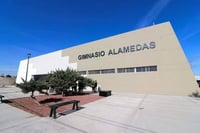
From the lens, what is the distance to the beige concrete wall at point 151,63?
12875mm

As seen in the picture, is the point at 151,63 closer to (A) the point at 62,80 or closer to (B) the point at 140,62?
(B) the point at 140,62

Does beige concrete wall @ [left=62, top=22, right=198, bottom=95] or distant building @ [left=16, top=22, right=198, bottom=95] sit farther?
distant building @ [left=16, top=22, right=198, bottom=95]

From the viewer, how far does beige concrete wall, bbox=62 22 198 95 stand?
1288cm

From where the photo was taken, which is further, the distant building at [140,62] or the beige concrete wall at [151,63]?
the distant building at [140,62]

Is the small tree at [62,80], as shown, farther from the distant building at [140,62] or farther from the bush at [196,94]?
the bush at [196,94]

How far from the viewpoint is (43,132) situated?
3.93 metres

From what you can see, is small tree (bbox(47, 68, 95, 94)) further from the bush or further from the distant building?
the bush

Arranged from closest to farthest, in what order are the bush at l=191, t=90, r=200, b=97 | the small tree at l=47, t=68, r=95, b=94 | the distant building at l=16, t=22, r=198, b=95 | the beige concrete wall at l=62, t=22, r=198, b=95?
1. the bush at l=191, t=90, r=200, b=97
2. the small tree at l=47, t=68, r=95, b=94
3. the beige concrete wall at l=62, t=22, r=198, b=95
4. the distant building at l=16, t=22, r=198, b=95

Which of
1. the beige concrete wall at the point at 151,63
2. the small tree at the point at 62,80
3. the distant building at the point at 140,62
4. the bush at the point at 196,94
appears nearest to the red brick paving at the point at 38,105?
the small tree at the point at 62,80

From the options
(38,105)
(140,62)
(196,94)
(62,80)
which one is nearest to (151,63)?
(140,62)

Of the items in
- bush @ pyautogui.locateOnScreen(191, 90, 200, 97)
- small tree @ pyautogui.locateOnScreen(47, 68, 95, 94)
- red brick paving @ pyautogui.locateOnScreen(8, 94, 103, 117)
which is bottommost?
red brick paving @ pyautogui.locateOnScreen(8, 94, 103, 117)

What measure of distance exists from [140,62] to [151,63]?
1382 mm

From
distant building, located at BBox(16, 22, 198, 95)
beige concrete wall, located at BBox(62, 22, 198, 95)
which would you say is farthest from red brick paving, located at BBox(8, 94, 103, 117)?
distant building, located at BBox(16, 22, 198, 95)

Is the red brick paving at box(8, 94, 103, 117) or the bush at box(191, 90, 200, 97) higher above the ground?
the bush at box(191, 90, 200, 97)
